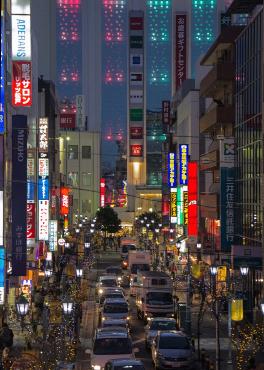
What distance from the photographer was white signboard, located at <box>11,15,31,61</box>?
38.1 m

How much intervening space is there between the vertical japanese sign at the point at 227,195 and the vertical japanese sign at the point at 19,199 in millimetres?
13788

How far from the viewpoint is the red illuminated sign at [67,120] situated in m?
140

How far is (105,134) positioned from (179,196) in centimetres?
12297

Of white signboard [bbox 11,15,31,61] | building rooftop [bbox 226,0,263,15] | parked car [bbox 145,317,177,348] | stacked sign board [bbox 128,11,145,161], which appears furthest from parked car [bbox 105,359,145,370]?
stacked sign board [bbox 128,11,145,161]

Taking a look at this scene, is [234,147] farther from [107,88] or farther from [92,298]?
[107,88]

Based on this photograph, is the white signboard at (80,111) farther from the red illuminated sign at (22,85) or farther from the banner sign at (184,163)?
the red illuminated sign at (22,85)

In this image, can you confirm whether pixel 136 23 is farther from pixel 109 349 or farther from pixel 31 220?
pixel 109 349

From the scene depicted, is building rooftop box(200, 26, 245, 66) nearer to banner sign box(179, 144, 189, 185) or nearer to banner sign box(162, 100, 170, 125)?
banner sign box(179, 144, 189, 185)

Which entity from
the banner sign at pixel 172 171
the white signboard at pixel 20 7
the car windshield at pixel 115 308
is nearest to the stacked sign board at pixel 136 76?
the banner sign at pixel 172 171

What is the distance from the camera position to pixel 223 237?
4628cm

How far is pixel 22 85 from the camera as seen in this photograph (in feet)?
127

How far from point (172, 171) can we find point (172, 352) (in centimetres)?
A: 4907

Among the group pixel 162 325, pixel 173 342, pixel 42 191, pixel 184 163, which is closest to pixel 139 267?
pixel 42 191

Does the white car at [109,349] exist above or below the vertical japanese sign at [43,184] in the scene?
below
